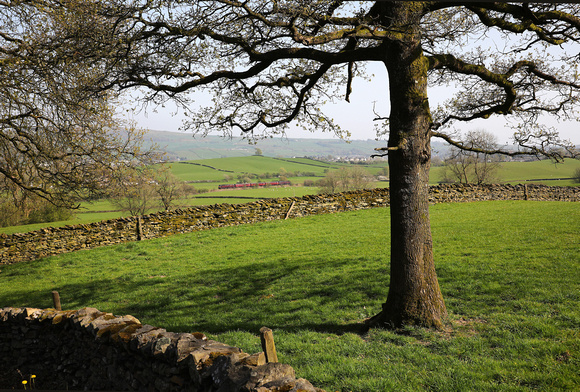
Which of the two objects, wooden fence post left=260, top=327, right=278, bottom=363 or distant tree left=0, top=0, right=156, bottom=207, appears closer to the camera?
wooden fence post left=260, top=327, right=278, bottom=363

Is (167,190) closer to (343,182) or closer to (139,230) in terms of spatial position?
(139,230)

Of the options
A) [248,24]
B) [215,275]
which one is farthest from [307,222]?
[248,24]

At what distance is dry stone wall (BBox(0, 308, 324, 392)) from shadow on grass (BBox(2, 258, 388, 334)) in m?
1.71

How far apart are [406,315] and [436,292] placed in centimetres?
70

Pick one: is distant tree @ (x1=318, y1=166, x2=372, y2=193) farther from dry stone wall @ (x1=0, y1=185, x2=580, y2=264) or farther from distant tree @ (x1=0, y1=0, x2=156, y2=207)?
distant tree @ (x1=0, y1=0, x2=156, y2=207)

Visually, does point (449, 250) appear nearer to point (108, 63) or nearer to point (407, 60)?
point (407, 60)

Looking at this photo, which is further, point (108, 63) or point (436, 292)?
point (108, 63)

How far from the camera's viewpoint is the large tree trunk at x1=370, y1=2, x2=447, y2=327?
238 inches

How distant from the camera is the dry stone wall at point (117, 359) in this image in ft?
10.7

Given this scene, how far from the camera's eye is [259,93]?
995cm

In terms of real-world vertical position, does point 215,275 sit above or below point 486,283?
below

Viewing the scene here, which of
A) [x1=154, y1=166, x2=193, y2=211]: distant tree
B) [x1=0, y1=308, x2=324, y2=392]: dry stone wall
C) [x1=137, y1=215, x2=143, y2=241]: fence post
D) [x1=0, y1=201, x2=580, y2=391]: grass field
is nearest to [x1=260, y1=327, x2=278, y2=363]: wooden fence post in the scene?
[x1=0, y1=308, x2=324, y2=392]: dry stone wall

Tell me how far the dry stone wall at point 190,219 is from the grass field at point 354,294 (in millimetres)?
1197

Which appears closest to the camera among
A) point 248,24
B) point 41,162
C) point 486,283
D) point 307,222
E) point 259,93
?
point 248,24
